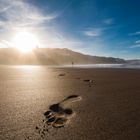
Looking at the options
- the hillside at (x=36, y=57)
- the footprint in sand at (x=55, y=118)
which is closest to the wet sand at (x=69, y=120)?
the footprint in sand at (x=55, y=118)

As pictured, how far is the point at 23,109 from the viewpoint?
14.5 ft

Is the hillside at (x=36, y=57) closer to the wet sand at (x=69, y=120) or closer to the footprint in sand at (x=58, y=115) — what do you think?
the wet sand at (x=69, y=120)

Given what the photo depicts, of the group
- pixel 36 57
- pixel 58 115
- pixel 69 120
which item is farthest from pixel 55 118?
pixel 36 57

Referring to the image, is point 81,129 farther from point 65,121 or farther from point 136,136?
point 136,136

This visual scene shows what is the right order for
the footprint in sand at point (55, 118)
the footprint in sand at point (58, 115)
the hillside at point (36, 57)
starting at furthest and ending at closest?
the hillside at point (36, 57), the footprint in sand at point (58, 115), the footprint in sand at point (55, 118)

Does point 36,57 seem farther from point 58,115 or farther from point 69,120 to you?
point 69,120

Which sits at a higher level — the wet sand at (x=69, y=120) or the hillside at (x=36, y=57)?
the hillside at (x=36, y=57)

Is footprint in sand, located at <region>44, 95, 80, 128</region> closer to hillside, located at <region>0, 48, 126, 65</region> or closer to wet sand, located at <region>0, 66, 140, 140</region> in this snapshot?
wet sand, located at <region>0, 66, 140, 140</region>

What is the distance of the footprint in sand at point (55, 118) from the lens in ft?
10.5

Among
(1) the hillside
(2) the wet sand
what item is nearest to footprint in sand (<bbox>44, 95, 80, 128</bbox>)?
(2) the wet sand

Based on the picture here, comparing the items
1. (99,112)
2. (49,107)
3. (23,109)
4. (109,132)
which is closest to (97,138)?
(109,132)

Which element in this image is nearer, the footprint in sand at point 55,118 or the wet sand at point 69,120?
the wet sand at point 69,120

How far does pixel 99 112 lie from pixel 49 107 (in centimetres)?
136

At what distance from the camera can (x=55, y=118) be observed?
12.2 feet
